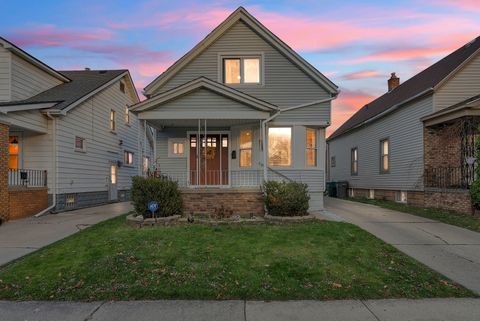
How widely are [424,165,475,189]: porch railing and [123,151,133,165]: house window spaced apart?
16.7 metres

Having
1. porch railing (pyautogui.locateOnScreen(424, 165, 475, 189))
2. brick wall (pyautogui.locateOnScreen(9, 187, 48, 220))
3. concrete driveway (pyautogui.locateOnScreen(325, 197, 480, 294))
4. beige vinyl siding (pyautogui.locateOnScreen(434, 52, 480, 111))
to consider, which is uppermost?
beige vinyl siding (pyautogui.locateOnScreen(434, 52, 480, 111))

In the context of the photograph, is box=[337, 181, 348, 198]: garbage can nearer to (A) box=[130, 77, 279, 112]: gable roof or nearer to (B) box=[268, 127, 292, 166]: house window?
(B) box=[268, 127, 292, 166]: house window

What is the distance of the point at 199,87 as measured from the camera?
13258 millimetres

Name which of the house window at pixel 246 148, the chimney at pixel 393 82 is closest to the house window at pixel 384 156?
the chimney at pixel 393 82

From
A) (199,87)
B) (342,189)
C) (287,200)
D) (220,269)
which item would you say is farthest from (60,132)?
(342,189)

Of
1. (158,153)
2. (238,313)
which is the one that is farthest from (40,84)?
(238,313)

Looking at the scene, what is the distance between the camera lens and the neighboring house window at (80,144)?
1739 cm

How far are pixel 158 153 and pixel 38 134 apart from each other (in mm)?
4864

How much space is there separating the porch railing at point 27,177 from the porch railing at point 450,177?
1588 cm

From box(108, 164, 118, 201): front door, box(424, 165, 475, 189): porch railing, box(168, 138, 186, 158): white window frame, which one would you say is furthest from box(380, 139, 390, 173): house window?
box(108, 164, 118, 201): front door

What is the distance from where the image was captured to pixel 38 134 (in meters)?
15.4

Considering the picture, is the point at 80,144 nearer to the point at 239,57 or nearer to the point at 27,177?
the point at 27,177

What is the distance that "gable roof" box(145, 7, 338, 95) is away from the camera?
15062mm

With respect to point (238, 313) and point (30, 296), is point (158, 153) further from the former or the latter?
point (238, 313)
